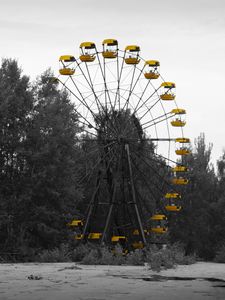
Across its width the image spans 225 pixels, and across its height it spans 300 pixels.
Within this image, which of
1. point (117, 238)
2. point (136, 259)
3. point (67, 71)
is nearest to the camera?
point (136, 259)

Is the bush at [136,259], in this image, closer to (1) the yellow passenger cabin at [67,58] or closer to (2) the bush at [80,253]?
(2) the bush at [80,253]

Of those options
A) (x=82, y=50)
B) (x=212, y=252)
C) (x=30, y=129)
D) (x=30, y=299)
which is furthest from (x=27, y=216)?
(x=30, y=299)

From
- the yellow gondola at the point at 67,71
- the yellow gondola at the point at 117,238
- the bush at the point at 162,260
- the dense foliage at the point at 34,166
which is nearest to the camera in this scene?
the bush at the point at 162,260

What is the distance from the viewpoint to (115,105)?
3369 centimetres

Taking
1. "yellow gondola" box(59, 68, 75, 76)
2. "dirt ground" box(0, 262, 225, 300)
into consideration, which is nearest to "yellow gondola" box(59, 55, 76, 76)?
"yellow gondola" box(59, 68, 75, 76)

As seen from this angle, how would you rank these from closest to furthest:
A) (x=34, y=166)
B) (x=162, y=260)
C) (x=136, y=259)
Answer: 1. (x=162, y=260)
2. (x=136, y=259)
3. (x=34, y=166)

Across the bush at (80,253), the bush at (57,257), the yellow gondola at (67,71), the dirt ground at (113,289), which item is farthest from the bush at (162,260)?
the yellow gondola at (67,71)

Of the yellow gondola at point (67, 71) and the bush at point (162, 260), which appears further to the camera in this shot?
the yellow gondola at point (67, 71)

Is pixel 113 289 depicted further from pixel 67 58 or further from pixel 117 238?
pixel 67 58

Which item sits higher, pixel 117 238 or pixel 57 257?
pixel 117 238

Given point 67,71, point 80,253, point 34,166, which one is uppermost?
point 67,71

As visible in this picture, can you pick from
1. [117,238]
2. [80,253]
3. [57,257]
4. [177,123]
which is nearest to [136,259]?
[117,238]

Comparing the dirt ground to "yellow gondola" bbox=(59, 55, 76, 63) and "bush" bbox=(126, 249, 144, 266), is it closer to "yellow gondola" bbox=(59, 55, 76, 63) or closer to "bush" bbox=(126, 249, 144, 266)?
"bush" bbox=(126, 249, 144, 266)

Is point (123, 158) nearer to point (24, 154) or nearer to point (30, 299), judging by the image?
point (24, 154)
